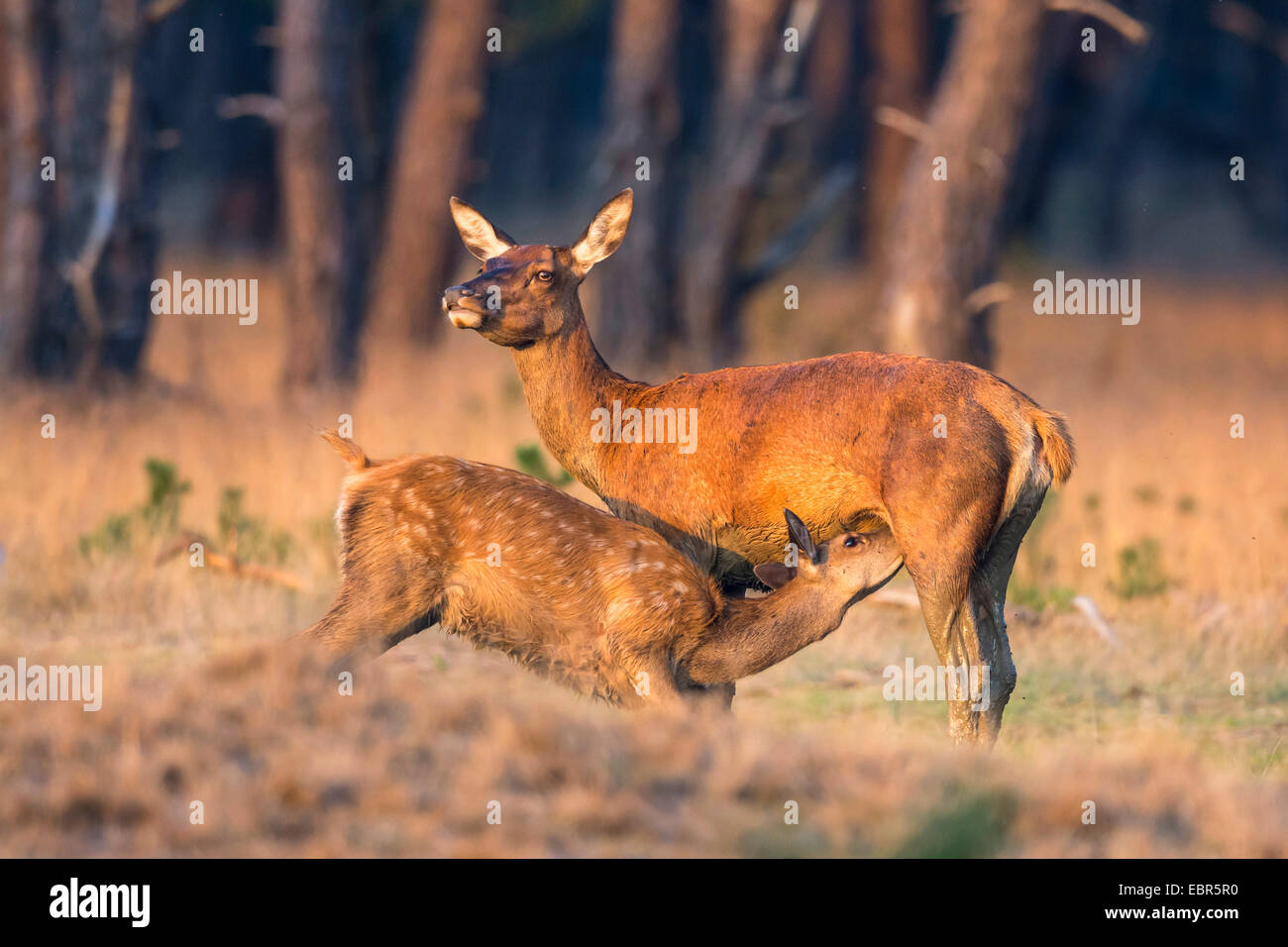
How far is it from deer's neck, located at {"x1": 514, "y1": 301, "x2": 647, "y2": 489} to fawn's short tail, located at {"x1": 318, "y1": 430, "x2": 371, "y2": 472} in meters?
0.79

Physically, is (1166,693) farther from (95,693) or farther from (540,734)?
(95,693)

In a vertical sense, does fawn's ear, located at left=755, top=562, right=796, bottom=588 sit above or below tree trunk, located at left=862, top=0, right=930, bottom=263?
below

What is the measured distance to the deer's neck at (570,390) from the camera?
26.2 ft

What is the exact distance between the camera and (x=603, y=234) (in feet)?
26.8

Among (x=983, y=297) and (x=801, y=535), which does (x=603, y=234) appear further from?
(x=983, y=297)

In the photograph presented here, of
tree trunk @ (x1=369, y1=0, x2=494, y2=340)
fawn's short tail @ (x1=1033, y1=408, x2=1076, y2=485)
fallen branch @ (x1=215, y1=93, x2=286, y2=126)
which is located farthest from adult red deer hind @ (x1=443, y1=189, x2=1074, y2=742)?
tree trunk @ (x1=369, y1=0, x2=494, y2=340)

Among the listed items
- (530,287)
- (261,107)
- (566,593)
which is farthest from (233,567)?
(261,107)

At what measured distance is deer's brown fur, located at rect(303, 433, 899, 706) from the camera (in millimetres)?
7121

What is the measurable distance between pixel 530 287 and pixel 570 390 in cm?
48

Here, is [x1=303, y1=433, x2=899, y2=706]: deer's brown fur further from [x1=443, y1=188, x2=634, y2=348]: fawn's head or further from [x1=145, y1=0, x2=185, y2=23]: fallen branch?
[x1=145, y1=0, x2=185, y2=23]: fallen branch

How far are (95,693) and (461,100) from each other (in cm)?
1234

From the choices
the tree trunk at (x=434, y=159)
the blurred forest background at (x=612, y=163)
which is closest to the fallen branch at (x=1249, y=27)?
the blurred forest background at (x=612, y=163)

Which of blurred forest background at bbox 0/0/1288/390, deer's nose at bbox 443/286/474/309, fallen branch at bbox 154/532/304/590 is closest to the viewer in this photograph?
deer's nose at bbox 443/286/474/309
